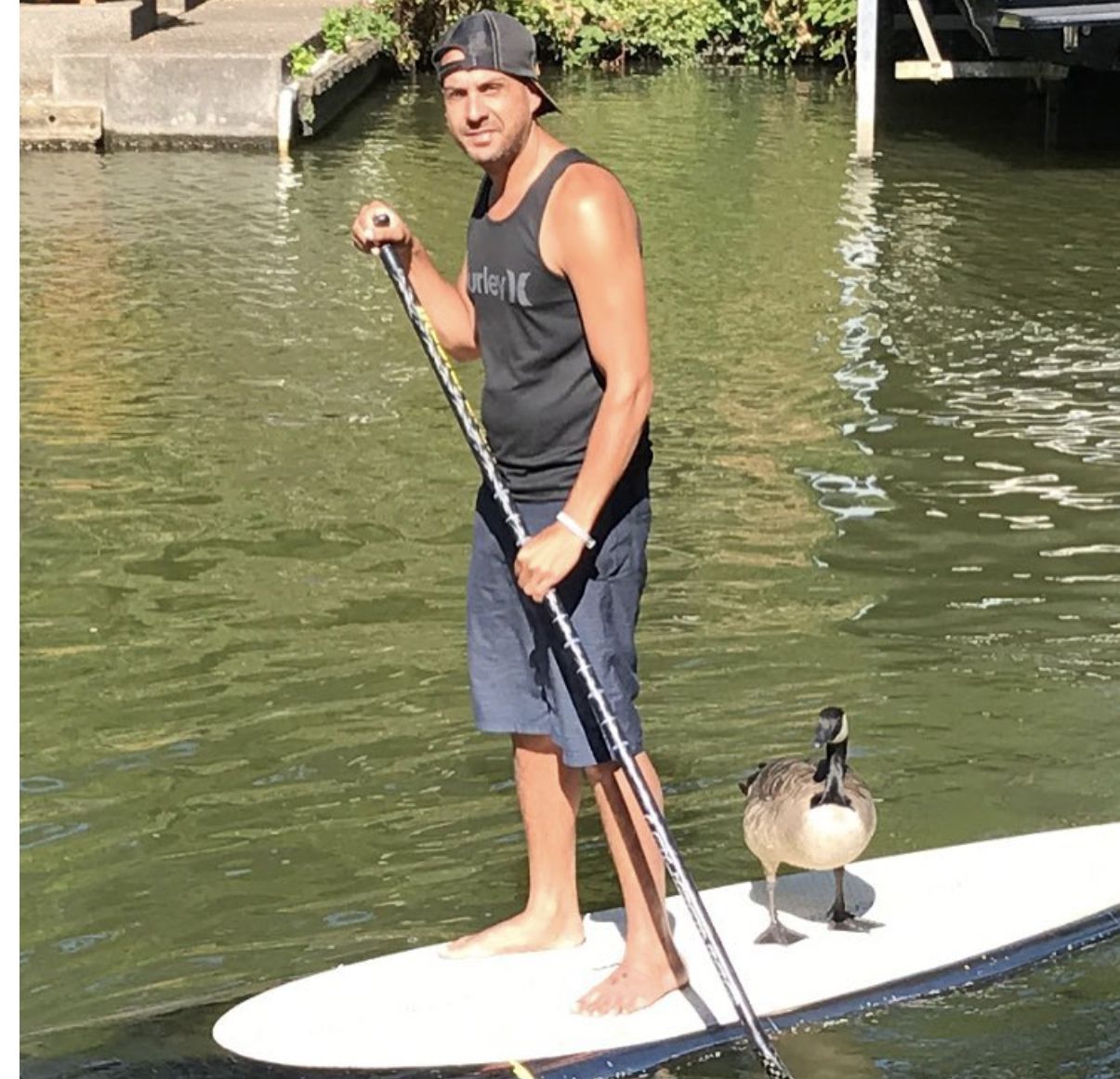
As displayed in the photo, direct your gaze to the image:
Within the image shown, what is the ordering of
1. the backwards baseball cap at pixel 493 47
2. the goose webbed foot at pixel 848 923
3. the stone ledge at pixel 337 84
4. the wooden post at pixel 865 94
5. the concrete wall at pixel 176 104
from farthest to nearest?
the stone ledge at pixel 337 84 → the concrete wall at pixel 176 104 → the wooden post at pixel 865 94 → the goose webbed foot at pixel 848 923 → the backwards baseball cap at pixel 493 47

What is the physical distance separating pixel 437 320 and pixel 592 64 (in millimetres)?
18902

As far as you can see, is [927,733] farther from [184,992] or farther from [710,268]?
[710,268]

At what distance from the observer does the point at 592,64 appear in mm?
23250

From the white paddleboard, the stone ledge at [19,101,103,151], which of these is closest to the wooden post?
the stone ledge at [19,101,103,151]

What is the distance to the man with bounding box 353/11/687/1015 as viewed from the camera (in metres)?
4.30

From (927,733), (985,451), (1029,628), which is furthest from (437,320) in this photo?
(985,451)

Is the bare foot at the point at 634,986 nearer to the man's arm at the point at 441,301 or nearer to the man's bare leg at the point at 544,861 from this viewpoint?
the man's bare leg at the point at 544,861

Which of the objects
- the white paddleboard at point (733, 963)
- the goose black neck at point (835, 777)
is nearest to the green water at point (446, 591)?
the white paddleboard at point (733, 963)


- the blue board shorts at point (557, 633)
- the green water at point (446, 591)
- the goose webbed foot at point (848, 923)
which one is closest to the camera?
the blue board shorts at point (557, 633)

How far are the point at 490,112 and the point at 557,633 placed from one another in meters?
1.02

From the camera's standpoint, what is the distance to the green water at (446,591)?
18.3 ft

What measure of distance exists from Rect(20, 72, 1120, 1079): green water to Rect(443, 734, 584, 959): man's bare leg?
21.1 inches

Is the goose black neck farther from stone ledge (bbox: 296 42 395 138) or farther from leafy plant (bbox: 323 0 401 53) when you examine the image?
leafy plant (bbox: 323 0 401 53)

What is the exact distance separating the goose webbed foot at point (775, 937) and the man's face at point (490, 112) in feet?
5.79
